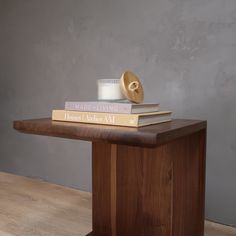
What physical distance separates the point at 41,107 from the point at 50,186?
0.52 meters

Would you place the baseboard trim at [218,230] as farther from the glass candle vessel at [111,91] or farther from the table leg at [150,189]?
the glass candle vessel at [111,91]

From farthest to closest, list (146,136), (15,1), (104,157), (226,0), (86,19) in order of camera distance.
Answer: (15,1), (86,19), (226,0), (104,157), (146,136)

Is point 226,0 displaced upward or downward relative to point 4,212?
upward

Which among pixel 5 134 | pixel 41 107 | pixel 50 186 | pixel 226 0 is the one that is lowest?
pixel 50 186

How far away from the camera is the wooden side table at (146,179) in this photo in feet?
2.86

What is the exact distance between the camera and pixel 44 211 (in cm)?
152

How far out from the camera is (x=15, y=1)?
2.09 metres

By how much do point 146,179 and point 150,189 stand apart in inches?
1.3

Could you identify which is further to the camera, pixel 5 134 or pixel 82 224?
pixel 5 134

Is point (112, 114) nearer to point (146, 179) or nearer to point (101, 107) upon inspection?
point (101, 107)

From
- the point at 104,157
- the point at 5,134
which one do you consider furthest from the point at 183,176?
the point at 5,134

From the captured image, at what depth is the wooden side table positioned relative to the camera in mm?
873

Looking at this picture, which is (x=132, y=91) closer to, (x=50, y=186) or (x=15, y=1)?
(x=50, y=186)

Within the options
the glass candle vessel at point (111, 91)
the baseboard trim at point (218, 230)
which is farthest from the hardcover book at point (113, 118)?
the baseboard trim at point (218, 230)
